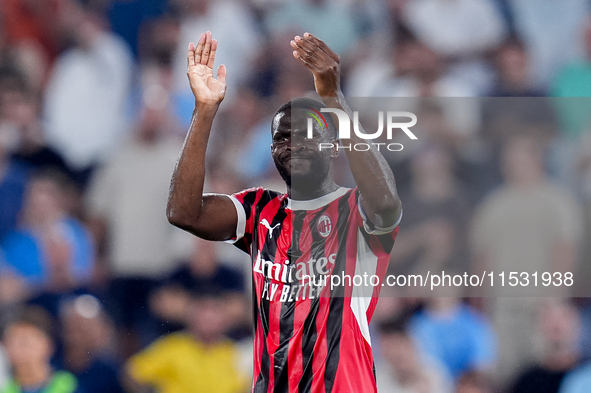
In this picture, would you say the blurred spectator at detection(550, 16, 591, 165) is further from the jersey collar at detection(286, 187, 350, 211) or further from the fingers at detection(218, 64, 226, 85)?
the fingers at detection(218, 64, 226, 85)

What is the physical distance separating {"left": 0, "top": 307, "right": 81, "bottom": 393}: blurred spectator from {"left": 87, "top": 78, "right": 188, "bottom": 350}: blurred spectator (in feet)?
2.00

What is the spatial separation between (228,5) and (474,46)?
2.47 metres

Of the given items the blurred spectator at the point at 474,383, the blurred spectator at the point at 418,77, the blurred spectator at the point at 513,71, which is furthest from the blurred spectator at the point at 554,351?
the blurred spectator at the point at 513,71

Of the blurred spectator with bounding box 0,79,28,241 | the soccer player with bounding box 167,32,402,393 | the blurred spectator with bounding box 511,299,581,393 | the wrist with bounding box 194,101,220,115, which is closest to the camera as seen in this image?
the soccer player with bounding box 167,32,402,393

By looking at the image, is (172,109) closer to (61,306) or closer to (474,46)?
(61,306)

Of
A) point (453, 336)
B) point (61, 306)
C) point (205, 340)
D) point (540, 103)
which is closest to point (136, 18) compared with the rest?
point (61, 306)

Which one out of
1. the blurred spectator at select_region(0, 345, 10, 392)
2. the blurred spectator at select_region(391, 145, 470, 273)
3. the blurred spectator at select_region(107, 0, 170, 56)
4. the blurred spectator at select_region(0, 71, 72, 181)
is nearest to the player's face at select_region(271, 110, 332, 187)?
the blurred spectator at select_region(391, 145, 470, 273)

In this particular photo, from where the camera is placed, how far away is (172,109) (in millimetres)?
6539

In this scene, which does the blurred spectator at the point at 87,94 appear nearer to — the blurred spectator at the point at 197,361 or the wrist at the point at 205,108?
the blurred spectator at the point at 197,361

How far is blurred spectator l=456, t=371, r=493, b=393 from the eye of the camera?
4746 mm

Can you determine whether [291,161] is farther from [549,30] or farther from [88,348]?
[549,30]

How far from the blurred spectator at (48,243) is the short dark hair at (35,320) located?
51cm

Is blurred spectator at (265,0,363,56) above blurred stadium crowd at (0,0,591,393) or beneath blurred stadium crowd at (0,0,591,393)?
above

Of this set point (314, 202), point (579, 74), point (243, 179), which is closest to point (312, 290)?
point (314, 202)
